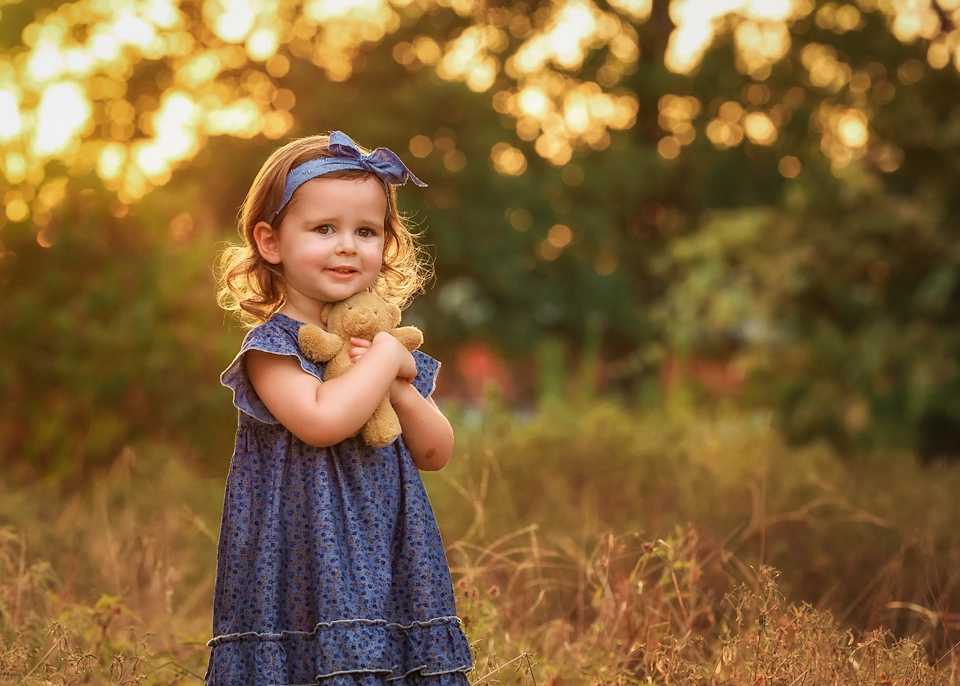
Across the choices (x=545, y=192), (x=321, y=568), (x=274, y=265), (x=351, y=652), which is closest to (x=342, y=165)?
(x=274, y=265)

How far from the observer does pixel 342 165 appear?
7.93ft

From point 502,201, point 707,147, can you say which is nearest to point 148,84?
point 502,201

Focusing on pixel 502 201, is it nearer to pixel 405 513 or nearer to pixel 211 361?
pixel 211 361

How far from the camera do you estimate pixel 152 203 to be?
23.3 ft

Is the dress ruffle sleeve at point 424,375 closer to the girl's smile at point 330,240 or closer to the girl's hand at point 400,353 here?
the girl's hand at point 400,353

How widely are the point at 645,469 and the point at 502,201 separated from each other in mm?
11521

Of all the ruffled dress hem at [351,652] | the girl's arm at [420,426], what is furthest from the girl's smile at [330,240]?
the ruffled dress hem at [351,652]

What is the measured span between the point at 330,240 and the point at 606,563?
1.24 metres

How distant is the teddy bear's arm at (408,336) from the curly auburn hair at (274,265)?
20cm

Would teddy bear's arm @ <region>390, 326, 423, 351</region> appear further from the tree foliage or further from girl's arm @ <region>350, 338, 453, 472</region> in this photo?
the tree foliage

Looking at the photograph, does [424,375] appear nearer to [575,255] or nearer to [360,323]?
[360,323]

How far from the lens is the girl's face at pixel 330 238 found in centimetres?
239

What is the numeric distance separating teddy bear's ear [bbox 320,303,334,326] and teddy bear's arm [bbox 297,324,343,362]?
0.09 metres

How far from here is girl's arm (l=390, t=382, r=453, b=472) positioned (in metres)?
2.46
